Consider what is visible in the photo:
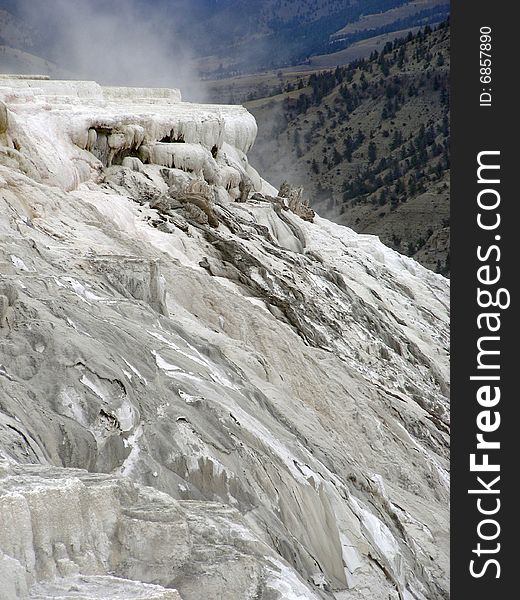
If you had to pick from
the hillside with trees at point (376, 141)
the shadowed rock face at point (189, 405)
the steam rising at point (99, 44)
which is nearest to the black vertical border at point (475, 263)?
the shadowed rock face at point (189, 405)

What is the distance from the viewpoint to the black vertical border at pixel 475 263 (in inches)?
258

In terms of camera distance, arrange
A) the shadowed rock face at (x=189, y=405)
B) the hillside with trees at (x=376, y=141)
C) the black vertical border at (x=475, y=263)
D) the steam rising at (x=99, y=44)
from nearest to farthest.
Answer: the shadowed rock face at (x=189, y=405) < the black vertical border at (x=475, y=263) < the hillside with trees at (x=376, y=141) < the steam rising at (x=99, y=44)

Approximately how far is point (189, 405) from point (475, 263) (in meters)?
2.33

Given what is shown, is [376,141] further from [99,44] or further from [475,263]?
[475,263]

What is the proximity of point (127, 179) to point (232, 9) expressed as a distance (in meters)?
173

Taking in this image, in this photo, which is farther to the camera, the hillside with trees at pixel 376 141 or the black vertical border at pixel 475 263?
the hillside with trees at pixel 376 141

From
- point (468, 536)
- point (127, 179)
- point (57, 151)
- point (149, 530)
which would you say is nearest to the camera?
point (149, 530)

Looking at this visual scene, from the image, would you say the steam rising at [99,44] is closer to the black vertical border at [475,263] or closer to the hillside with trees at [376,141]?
the hillside with trees at [376,141]

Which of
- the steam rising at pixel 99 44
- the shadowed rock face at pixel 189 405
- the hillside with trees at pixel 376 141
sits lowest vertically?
the shadowed rock face at pixel 189 405

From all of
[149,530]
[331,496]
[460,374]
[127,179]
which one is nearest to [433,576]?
[331,496]

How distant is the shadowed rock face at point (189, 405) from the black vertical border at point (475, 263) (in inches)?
34.1

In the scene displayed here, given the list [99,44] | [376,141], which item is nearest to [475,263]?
[376,141]

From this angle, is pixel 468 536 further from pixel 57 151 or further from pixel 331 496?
pixel 57 151

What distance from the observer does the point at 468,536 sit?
6551 millimetres
